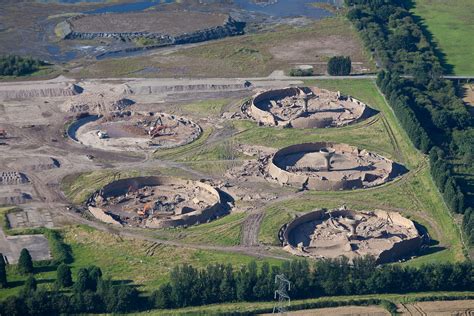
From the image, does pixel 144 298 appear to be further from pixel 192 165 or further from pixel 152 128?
pixel 152 128

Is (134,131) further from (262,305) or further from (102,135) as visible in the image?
(262,305)

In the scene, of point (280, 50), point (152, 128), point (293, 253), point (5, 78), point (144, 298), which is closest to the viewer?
point (144, 298)

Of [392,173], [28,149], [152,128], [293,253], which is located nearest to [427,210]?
[392,173]

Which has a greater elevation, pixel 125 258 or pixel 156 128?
pixel 125 258

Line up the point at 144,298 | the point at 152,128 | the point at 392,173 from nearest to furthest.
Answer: the point at 144,298
the point at 392,173
the point at 152,128

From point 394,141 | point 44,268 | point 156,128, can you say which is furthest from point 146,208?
point 394,141

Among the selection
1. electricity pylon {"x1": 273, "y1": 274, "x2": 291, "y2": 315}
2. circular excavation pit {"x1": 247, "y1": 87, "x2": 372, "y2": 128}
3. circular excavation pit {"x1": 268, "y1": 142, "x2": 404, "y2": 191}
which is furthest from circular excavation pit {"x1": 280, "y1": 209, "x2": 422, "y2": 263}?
circular excavation pit {"x1": 247, "y1": 87, "x2": 372, "y2": 128}

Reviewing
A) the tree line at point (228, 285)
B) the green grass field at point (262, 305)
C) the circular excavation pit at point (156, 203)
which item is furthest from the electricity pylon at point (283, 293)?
the circular excavation pit at point (156, 203)
